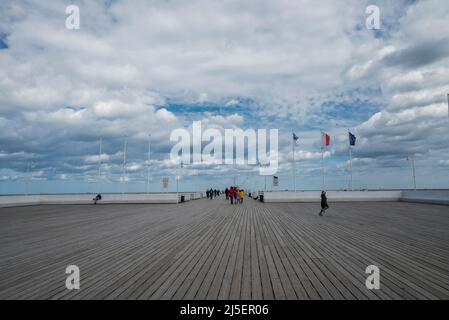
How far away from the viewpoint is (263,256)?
717cm

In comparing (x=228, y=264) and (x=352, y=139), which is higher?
(x=352, y=139)

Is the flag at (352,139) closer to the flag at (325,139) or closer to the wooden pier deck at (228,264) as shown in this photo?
the flag at (325,139)

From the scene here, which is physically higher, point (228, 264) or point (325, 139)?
point (325, 139)

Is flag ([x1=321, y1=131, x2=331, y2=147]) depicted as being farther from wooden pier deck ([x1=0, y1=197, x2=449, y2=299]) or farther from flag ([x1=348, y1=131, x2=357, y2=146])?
wooden pier deck ([x1=0, y1=197, x2=449, y2=299])

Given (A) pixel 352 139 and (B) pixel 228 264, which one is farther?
(A) pixel 352 139

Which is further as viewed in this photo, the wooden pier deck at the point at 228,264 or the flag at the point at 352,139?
the flag at the point at 352,139

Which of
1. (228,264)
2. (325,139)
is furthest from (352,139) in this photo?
(228,264)

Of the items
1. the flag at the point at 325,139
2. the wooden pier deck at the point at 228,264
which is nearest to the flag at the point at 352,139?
the flag at the point at 325,139

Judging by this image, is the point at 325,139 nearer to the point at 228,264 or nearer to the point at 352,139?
the point at 352,139

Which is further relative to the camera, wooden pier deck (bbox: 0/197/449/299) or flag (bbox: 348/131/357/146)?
flag (bbox: 348/131/357/146)

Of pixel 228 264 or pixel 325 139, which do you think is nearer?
pixel 228 264

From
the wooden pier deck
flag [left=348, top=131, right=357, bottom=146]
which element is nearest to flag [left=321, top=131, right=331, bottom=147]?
flag [left=348, top=131, right=357, bottom=146]
